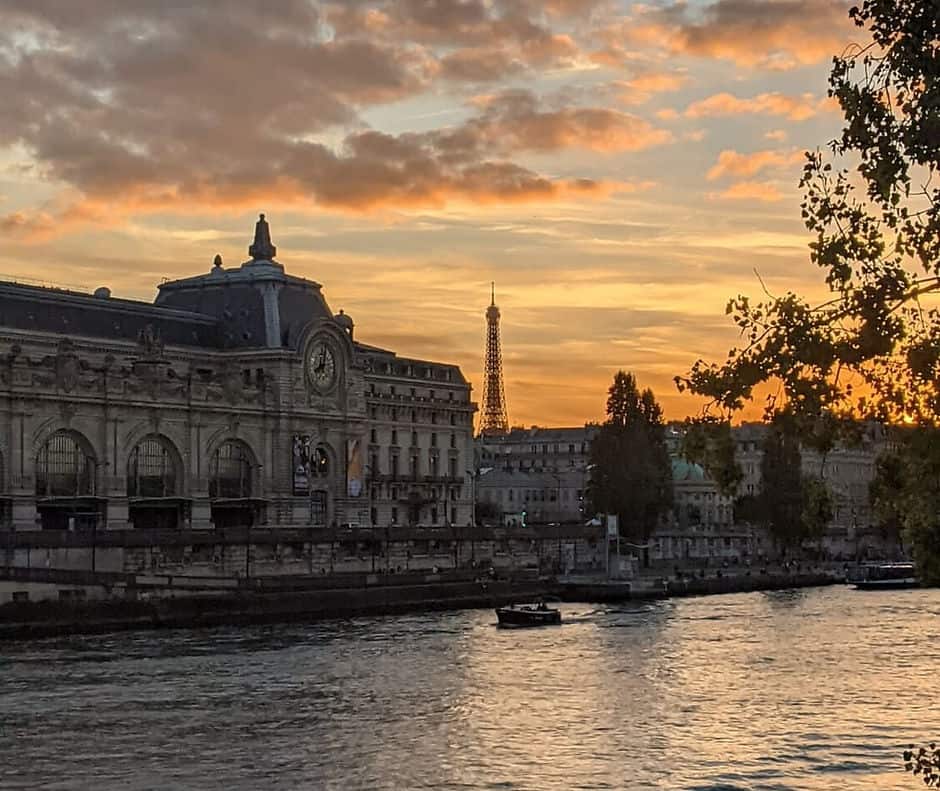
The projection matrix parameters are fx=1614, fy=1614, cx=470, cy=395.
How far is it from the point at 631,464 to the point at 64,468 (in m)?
48.7

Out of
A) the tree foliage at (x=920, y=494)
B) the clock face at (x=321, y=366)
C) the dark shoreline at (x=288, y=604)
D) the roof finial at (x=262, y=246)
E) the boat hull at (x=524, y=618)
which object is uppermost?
the roof finial at (x=262, y=246)

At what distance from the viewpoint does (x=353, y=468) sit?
13300 centimetres

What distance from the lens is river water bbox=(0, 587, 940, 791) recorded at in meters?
40.8

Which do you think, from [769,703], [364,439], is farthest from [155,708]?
[364,439]

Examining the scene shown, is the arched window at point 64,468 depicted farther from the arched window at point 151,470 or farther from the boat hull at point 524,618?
the boat hull at point 524,618

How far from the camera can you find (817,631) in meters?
83.9

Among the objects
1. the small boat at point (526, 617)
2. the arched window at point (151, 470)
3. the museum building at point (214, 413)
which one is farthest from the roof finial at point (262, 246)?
the small boat at point (526, 617)

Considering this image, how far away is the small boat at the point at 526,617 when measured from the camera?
286ft

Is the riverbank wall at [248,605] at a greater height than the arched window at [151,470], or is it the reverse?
the arched window at [151,470]

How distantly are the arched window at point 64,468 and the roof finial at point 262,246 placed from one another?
35.1m

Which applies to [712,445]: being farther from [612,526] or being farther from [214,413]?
[612,526]

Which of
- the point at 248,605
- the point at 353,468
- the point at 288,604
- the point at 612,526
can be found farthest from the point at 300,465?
the point at 248,605

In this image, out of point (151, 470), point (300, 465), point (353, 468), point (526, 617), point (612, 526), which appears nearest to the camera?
point (526, 617)

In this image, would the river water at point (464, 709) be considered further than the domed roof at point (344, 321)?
No
